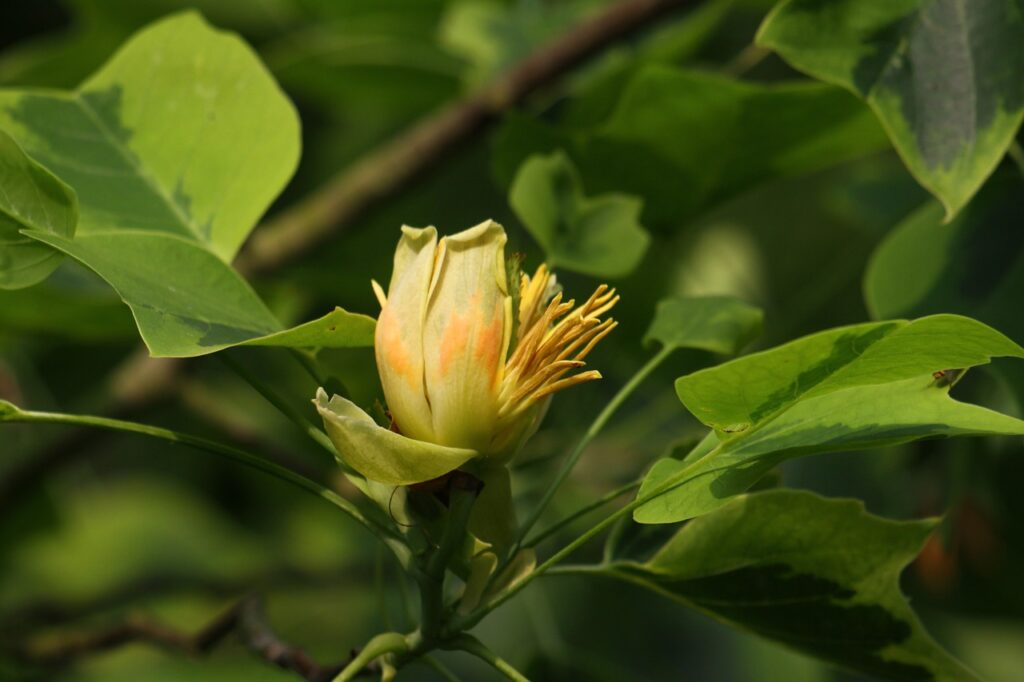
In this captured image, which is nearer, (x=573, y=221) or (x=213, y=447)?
(x=213, y=447)

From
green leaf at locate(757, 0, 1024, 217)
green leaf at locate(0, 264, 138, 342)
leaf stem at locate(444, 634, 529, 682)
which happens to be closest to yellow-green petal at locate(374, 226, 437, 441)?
leaf stem at locate(444, 634, 529, 682)

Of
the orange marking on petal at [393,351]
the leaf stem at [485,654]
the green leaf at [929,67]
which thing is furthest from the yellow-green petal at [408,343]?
the green leaf at [929,67]

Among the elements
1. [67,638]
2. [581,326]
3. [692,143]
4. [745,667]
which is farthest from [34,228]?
[745,667]

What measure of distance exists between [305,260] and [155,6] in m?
0.41

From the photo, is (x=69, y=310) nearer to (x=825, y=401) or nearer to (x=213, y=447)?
(x=213, y=447)

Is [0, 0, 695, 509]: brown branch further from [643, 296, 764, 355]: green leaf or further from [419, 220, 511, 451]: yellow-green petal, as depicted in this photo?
[419, 220, 511, 451]: yellow-green petal

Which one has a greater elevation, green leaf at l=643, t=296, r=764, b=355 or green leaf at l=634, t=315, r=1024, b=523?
green leaf at l=634, t=315, r=1024, b=523

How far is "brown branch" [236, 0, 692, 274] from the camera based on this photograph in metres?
0.91

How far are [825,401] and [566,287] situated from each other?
594 millimetres

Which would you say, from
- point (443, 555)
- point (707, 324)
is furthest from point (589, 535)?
point (707, 324)

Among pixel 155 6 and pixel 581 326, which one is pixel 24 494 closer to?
pixel 155 6

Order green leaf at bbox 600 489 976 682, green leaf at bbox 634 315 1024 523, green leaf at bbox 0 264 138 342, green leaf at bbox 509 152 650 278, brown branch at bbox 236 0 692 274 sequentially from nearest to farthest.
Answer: green leaf at bbox 634 315 1024 523 < green leaf at bbox 600 489 976 682 < green leaf at bbox 509 152 650 278 < green leaf at bbox 0 264 138 342 < brown branch at bbox 236 0 692 274

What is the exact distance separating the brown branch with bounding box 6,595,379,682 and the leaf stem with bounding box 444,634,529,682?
0.18 feet

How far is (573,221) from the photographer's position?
26.7 inches
